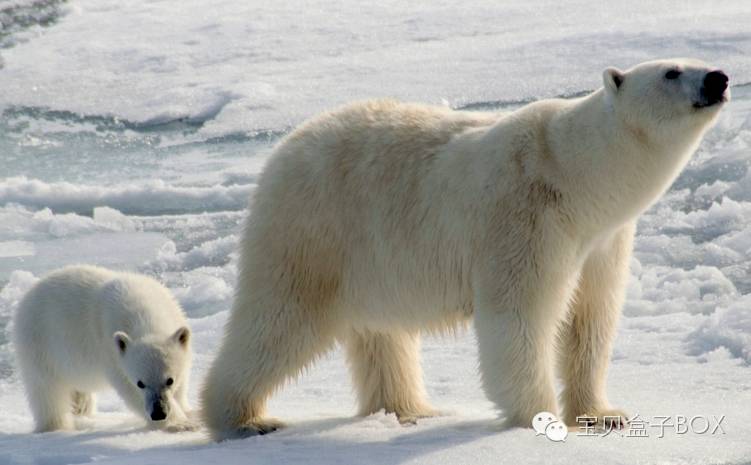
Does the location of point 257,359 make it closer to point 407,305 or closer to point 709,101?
point 407,305

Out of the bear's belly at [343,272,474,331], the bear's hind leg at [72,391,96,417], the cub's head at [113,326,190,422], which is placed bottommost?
the bear's hind leg at [72,391,96,417]

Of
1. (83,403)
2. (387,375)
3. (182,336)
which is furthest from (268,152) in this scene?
(387,375)

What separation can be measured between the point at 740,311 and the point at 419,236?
1.94m

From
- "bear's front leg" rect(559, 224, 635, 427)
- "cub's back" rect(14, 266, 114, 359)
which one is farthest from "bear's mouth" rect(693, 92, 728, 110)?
"cub's back" rect(14, 266, 114, 359)

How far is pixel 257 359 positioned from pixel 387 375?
1.90 ft

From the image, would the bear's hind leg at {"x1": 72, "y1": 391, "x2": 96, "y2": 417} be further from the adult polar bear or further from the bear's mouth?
the bear's mouth

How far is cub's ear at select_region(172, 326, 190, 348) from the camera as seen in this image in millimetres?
5453

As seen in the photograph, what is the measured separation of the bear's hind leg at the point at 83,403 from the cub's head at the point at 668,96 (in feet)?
9.67

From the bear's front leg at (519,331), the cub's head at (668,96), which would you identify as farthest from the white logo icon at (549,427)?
the cub's head at (668,96)

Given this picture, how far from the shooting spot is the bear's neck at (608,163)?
4.42 m

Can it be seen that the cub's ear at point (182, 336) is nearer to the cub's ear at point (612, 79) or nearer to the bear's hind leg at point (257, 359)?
the bear's hind leg at point (257, 359)

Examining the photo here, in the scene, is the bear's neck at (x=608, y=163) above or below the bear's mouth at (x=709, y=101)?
below

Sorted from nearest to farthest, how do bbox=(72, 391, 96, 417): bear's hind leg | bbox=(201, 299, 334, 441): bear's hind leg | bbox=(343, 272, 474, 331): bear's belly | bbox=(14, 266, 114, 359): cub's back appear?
bbox=(343, 272, 474, 331): bear's belly, bbox=(201, 299, 334, 441): bear's hind leg, bbox=(14, 266, 114, 359): cub's back, bbox=(72, 391, 96, 417): bear's hind leg

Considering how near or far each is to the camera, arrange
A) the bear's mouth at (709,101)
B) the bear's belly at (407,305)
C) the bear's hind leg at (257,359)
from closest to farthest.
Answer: the bear's mouth at (709,101), the bear's belly at (407,305), the bear's hind leg at (257,359)
